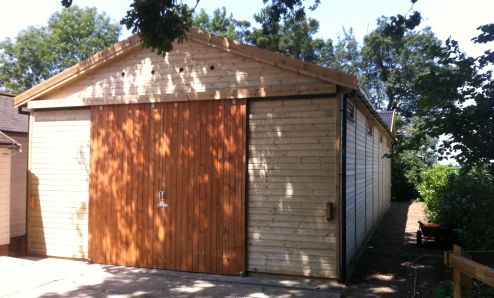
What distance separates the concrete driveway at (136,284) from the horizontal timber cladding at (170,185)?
394 mm

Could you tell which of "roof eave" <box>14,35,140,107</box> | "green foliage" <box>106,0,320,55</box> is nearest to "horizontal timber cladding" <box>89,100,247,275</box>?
"roof eave" <box>14,35,140,107</box>

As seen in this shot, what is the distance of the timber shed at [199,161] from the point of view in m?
7.25

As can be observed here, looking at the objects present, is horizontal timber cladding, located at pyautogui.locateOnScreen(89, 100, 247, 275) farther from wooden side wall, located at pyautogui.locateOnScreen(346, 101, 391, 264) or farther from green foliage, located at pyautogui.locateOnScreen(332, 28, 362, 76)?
green foliage, located at pyautogui.locateOnScreen(332, 28, 362, 76)

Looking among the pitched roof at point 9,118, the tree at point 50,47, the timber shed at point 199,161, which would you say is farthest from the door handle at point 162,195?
the tree at point 50,47

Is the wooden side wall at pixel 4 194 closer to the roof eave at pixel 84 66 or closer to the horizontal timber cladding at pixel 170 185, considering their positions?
the roof eave at pixel 84 66

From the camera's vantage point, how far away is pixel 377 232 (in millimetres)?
12578

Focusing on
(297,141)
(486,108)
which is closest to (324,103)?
(297,141)

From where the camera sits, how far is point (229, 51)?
25.7 feet

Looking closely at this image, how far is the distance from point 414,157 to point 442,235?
17270mm

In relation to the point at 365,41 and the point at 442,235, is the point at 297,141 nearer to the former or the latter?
the point at 442,235

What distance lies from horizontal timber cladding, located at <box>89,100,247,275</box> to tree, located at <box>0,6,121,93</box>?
34498 mm

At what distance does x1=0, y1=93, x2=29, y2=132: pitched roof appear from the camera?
432 inches

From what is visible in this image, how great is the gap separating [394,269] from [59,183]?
7121mm

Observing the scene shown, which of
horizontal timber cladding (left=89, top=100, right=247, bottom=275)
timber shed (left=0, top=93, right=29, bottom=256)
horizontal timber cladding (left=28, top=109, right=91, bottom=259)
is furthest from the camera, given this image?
timber shed (left=0, top=93, right=29, bottom=256)
